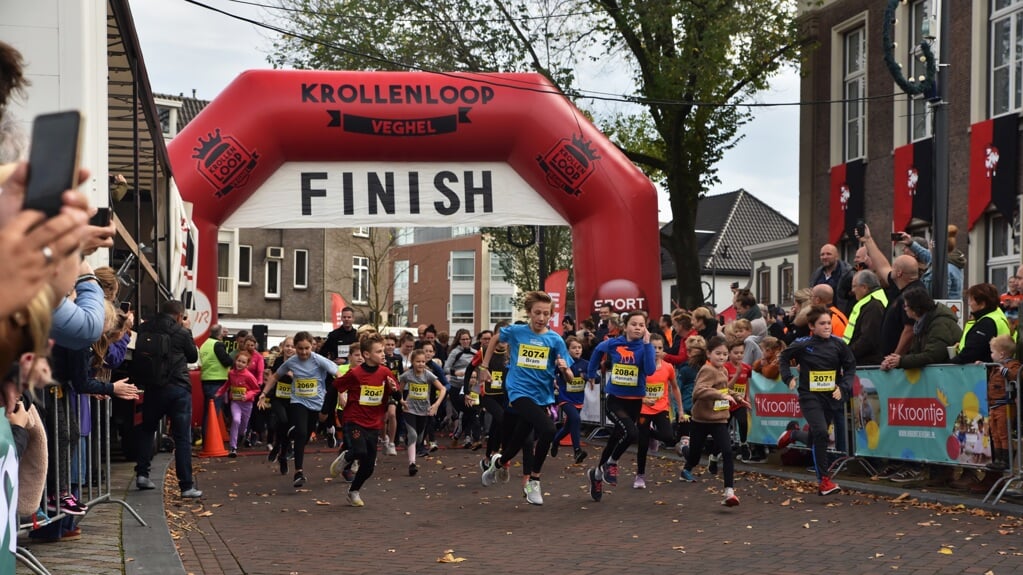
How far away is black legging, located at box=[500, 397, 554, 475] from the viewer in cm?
1168

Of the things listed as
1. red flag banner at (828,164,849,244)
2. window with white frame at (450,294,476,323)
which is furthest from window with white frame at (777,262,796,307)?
window with white frame at (450,294,476,323)

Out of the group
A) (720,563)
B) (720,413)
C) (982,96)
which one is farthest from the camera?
(982,96)

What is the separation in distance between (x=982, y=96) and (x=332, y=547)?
16.5 meters

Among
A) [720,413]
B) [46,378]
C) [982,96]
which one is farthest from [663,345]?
[46,378]

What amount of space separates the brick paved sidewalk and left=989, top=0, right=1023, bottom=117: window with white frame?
1060cm

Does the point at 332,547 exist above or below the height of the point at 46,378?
below

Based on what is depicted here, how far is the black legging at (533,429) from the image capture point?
38.3ft

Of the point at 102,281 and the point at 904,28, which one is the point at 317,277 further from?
the point at 102,281

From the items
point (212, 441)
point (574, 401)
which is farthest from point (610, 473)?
point (212, 441)

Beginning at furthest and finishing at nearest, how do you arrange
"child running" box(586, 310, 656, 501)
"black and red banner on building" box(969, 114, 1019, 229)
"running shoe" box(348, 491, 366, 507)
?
"black and red banner on building" box(969, 114, 1019, 229)
"child running" box(586, 310, 656, 501)
"running shoe" box(348, 491, 366, 507)

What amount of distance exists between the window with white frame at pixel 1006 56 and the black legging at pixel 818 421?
1083 cm

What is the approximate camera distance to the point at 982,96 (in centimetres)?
2198

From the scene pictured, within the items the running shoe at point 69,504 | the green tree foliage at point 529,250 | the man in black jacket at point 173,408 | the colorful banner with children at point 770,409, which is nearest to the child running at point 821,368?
the colorful banner with children at point 770,409

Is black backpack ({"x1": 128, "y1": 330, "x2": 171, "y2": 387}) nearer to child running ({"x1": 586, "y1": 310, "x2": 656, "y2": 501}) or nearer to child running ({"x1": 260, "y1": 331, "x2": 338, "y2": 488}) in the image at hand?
child running ({"x1": 260, "y1": 331, "x2": 338, "y2": 488})
